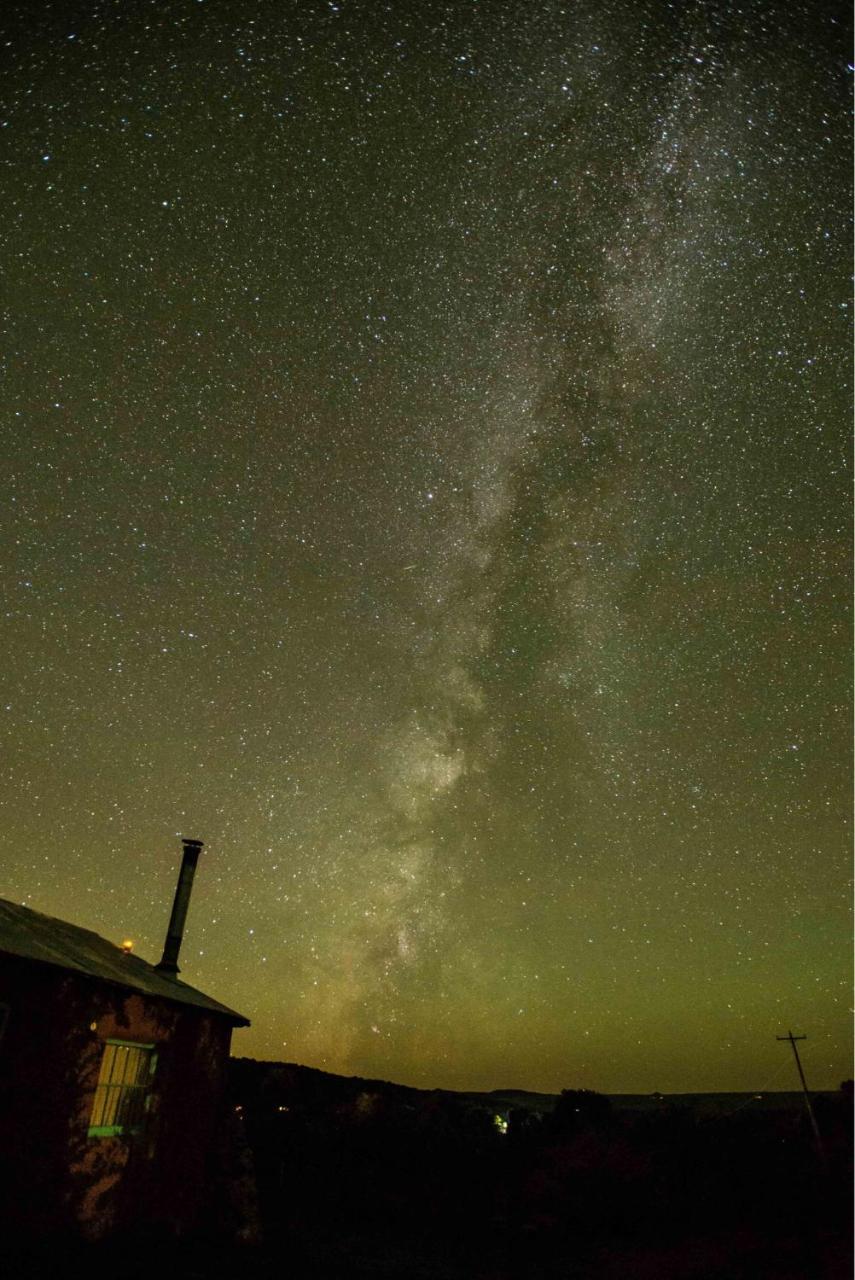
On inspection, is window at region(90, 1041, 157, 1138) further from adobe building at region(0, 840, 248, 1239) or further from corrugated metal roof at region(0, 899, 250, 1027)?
corrugated metal roof at region(0, 899, 250, 1027)

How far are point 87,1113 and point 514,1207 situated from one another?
15.0m

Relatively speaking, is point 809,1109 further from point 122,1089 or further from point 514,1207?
point 122,1089

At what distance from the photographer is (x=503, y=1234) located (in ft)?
58.1

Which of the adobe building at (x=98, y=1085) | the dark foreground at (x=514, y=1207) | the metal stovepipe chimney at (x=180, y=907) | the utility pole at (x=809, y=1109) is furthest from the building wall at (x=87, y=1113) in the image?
the utility pole at (x=809, y=1109)

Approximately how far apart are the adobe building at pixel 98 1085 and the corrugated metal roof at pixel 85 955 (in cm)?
4

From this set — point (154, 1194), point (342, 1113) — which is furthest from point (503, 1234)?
point (342, 1113)

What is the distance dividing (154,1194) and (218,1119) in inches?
80.8

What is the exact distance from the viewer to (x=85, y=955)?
38.9 ft

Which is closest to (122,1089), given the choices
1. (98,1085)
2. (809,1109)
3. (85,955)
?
(98,1085)

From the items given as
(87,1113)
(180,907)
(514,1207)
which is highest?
(180,907)

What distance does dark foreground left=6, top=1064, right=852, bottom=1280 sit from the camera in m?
13.0

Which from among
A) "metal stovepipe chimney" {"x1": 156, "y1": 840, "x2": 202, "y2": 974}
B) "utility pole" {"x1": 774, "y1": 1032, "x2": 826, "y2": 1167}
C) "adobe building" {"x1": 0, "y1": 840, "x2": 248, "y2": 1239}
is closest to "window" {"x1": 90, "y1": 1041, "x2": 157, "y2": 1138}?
"adobe building" {"x1": 0, "y1": 840, "x2": 248, "y2": 1239}

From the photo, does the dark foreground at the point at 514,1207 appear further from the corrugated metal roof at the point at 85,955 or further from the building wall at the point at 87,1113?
the corrugated metal roof at the point at 85,955

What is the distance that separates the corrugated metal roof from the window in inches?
33.9
